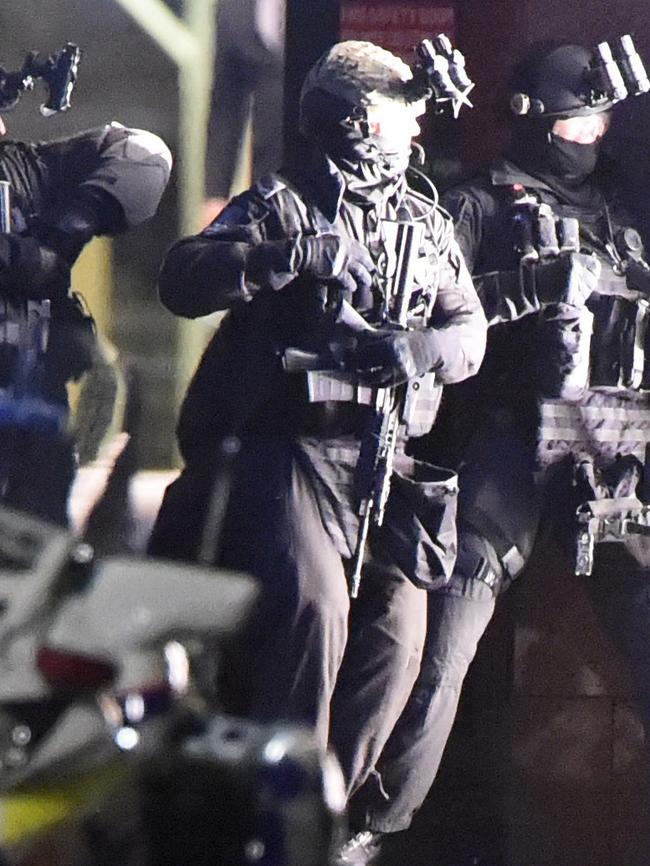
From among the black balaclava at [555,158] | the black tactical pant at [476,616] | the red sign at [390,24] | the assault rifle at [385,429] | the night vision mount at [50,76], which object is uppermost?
the red sign at [390,24]

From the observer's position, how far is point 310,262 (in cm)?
180

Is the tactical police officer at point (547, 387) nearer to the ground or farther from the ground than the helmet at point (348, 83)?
nearer to the ground

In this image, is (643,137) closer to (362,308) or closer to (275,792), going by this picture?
(362,308)

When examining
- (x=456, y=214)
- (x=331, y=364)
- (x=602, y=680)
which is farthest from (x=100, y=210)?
(x=602, y=680)

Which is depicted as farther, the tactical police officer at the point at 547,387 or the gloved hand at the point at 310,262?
the tactical police officer at the point at 547,387

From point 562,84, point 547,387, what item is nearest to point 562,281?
point 547,387

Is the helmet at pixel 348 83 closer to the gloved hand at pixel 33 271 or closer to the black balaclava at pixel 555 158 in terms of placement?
the black balaclava at pixel 555 158

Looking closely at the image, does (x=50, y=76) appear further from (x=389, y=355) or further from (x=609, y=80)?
(x=609, y=80)

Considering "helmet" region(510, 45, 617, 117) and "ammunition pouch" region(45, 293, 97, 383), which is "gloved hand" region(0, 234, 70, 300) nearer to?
"ammunition pouch" region(45, 293, 97, 383)

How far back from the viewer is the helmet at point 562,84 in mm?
2000

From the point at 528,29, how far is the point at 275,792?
41.0 inches

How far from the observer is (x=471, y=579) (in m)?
2.00

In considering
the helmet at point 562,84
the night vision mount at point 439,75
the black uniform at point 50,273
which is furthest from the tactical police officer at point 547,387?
the black uniform at point 50,273

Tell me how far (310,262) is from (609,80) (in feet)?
1.66
